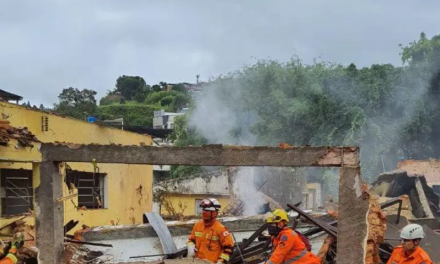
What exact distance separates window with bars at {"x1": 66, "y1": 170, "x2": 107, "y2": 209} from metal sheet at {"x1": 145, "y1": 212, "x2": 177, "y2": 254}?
16.9 ft

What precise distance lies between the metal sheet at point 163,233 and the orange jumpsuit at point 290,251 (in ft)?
8.96

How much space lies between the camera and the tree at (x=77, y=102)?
40.4 metres

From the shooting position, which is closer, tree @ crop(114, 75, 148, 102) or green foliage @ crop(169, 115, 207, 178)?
green foliage @ crop(169, 115, 207, 178)

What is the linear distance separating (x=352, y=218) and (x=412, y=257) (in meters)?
0.86

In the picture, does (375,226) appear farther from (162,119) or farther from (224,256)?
(162,119)

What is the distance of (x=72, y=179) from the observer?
48.9 feet

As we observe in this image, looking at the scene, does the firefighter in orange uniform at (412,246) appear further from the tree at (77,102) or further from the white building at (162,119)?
the white building at (162,119)

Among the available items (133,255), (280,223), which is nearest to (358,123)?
(133,255)

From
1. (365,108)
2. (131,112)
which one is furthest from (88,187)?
(131,112)

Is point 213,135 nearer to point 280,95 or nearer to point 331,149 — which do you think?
point 280,95

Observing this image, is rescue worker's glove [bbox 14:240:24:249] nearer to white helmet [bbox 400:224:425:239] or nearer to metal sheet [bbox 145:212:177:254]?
metal sheet [bbox 145:212:177:254]

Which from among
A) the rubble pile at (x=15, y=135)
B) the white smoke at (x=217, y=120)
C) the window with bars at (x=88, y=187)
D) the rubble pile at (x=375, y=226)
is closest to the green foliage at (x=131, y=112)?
the white smoke at (x=217, y=120)

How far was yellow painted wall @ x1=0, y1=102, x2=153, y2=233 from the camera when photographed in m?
11.5

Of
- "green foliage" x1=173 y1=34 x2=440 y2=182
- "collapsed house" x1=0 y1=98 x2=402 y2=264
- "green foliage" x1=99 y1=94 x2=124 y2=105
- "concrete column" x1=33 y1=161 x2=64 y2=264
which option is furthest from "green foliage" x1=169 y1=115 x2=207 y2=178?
"green foliage" x1=99 y1=94 x2=124 y2=105
